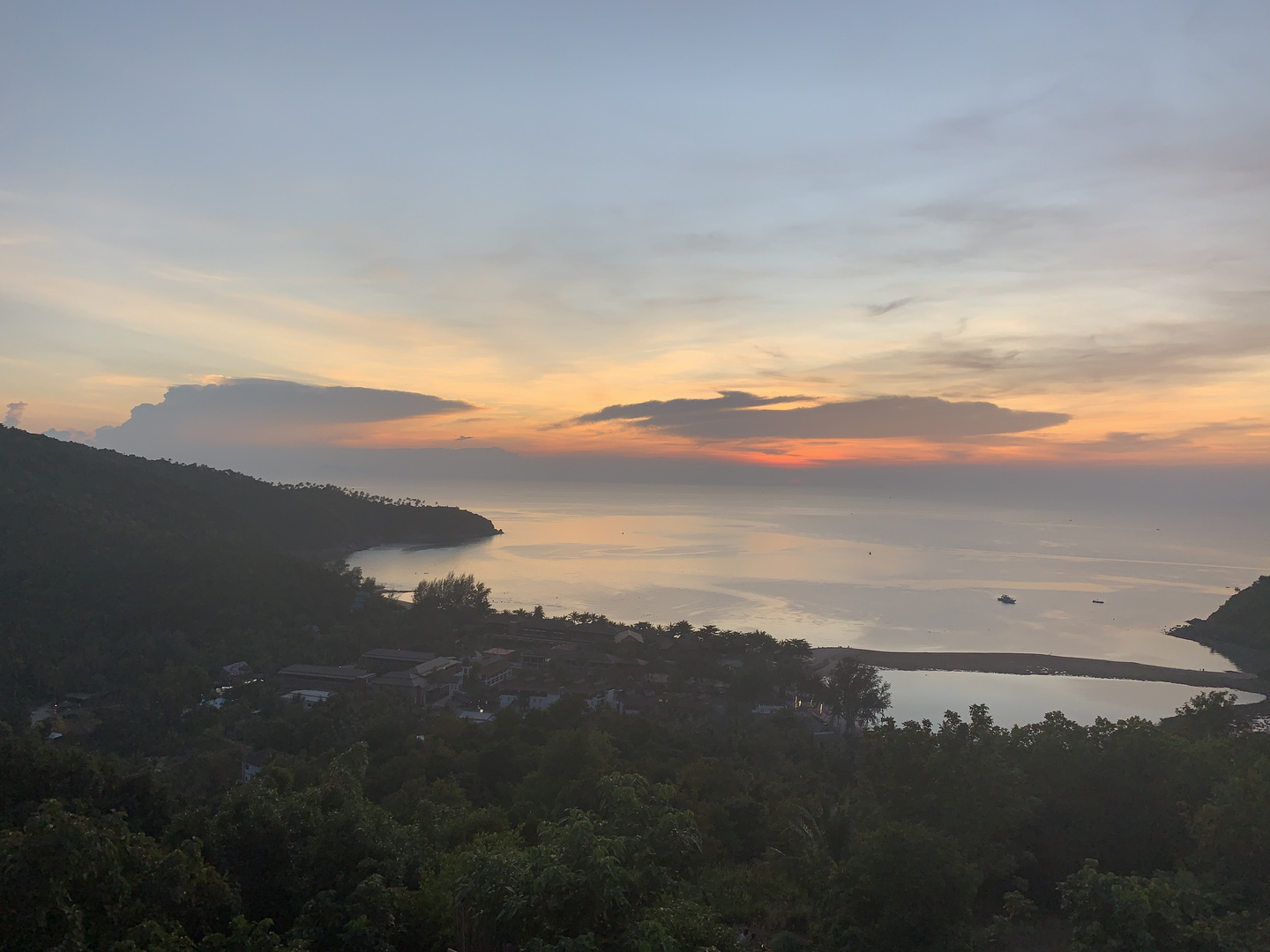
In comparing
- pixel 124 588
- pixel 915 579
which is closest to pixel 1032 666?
pixel 915 579

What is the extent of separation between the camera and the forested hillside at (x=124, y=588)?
706 inches

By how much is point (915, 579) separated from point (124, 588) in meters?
41.9

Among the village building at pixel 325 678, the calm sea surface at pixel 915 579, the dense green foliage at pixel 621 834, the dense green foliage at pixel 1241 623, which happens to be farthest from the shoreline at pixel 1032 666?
the village building at pixel 325 678

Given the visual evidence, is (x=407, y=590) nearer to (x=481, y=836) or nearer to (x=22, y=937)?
(x=481, y=836)

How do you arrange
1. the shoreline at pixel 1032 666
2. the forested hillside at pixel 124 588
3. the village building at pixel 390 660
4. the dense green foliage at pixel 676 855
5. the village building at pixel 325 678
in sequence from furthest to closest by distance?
1. the shoreline at pixel 1032 666
2. the village building at pixel 390 660
3. the village building at pixel 325 678
4. the forested hillside at pixel 124 588
5. the dense green foliage at pixel 676 855

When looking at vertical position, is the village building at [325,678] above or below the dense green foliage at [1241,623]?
below

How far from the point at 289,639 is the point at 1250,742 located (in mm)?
21824

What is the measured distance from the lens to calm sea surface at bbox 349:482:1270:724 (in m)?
29.1

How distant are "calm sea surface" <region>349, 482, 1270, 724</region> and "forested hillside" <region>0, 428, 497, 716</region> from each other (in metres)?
12.3

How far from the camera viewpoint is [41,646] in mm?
18375

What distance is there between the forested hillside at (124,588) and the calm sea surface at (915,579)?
12.3 metres

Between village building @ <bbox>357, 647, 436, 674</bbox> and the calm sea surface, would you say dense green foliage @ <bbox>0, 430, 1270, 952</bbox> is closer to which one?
village building @ <bbox>357, 647, 436, 674</bbox>

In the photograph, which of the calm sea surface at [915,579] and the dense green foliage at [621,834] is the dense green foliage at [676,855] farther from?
the calm sea surface at [915,579]

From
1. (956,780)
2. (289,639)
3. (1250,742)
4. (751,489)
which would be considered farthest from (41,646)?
(751,489)
